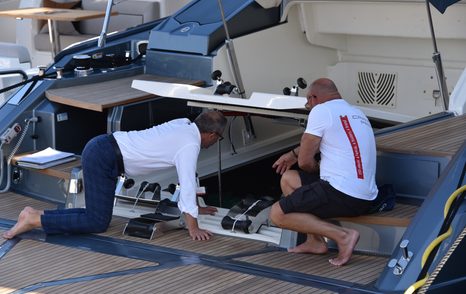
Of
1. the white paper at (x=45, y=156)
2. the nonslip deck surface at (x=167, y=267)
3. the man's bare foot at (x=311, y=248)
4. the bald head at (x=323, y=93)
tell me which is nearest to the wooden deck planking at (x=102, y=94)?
the white paper at (x=45, y=156)

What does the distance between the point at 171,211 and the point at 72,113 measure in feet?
3.65

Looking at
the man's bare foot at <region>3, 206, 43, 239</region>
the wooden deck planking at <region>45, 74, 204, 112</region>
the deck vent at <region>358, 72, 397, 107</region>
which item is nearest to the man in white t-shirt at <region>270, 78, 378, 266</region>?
the man's bare foot at <region>3, 206, 43, 239</region>

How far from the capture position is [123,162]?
464cm

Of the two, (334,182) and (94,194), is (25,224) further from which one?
(334,182)

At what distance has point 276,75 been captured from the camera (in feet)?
21.0

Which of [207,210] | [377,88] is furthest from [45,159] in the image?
[377,88]

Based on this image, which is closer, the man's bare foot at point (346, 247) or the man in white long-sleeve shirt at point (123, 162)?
the man's bare foot at point (346, 247)

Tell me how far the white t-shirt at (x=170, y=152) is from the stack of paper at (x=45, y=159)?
795 millimetres

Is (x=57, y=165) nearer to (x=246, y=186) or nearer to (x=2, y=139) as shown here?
(x=2, y=139)

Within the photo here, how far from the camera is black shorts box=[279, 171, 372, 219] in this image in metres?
4.23

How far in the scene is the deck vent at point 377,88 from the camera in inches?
251

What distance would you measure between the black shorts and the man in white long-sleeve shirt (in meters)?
0.52

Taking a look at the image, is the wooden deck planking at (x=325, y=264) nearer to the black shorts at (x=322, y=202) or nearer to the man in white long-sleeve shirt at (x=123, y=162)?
the black shorts at (x=322, y=202)

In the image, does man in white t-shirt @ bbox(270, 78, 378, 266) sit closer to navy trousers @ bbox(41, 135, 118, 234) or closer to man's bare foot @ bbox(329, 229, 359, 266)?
man's bare foot @ bbox(329, 229, 359, 266)
